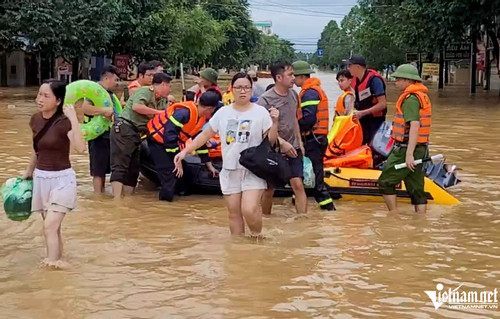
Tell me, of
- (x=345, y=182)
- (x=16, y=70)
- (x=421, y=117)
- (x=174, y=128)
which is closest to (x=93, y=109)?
(x=174, y=128)

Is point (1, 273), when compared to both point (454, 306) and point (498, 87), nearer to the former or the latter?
point (454, 306)

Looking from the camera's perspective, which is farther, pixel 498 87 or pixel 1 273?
pixel 498 87

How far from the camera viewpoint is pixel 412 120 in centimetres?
788

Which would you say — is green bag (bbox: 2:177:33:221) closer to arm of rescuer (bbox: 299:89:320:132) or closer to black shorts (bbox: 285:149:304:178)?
black shorts (bbox: 285:149:304:178)

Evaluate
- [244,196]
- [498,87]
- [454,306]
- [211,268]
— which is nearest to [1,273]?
[211,268]

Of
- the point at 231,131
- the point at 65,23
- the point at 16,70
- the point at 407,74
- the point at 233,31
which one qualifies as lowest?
the point at 231,131

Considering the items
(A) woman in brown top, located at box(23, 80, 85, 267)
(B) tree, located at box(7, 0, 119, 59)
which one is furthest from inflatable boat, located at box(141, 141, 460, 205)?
(B) tree, located at box(7, 0, 119, 59)

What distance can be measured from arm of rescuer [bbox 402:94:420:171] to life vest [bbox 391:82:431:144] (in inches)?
1.8

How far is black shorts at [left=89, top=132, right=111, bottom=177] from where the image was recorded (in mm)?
9664

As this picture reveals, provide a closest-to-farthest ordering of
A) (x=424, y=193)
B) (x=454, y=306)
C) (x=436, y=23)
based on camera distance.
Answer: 1. (x=454, y=306)
2. (x=424, y=193)
3. (x=436, y=23)

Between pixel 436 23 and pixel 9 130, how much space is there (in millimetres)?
17892

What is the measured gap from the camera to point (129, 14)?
39344 millimetres

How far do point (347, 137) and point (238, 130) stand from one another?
3.47 meters

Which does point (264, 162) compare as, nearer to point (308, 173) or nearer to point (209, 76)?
point (308, 173)
